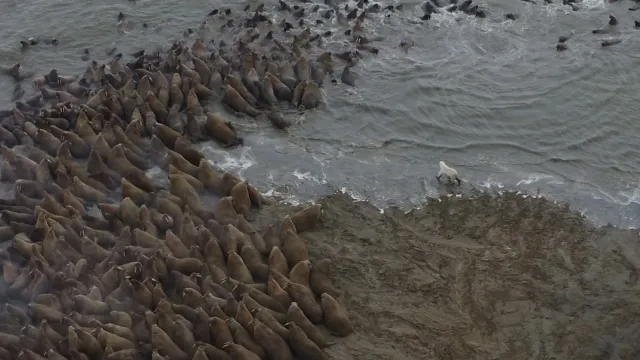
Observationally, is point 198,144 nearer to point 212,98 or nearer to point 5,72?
point 212,98

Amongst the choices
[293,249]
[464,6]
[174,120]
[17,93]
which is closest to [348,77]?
[174,120]

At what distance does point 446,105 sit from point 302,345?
8.95 meters

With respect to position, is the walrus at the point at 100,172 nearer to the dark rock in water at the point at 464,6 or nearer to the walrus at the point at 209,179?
the walrus at the point at 209,179

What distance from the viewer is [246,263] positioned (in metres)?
12.1

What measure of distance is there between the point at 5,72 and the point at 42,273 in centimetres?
961

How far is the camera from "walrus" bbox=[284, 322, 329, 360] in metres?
10.6

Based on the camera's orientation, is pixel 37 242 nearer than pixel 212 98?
Yes

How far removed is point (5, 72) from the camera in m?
19.1

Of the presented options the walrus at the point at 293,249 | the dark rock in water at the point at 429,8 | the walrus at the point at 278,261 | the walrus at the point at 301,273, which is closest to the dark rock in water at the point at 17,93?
the walrus at the point at 293,249

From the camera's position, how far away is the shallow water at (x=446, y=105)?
1502 cm

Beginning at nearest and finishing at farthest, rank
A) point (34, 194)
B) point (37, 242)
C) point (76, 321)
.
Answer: point (76, 321) < point (37, 242) < point (34, 194)

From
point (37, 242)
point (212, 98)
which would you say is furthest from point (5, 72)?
point (37, 242)

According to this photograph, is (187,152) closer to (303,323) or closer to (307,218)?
(307,218)

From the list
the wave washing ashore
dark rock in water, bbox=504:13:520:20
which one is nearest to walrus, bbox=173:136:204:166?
the wave washing ashore
